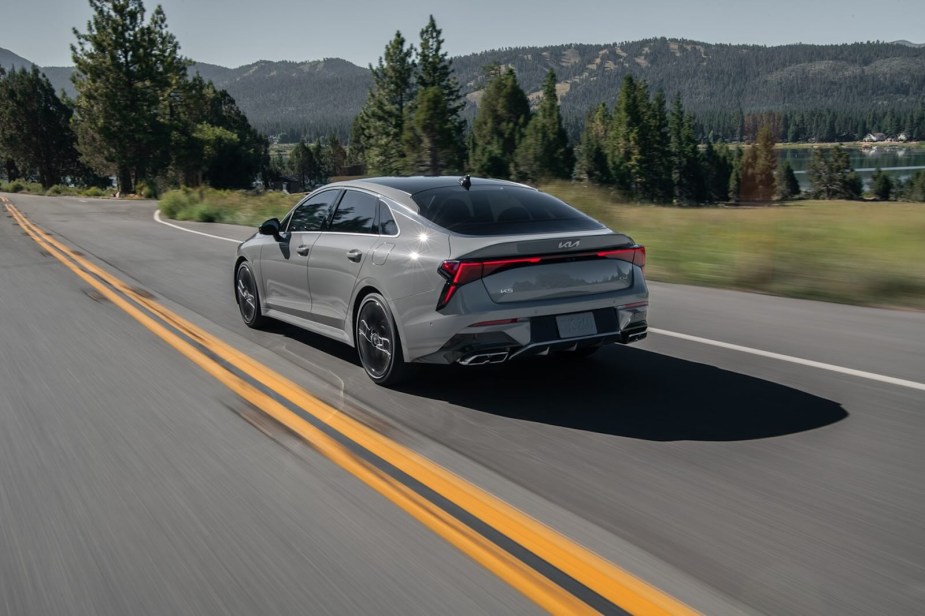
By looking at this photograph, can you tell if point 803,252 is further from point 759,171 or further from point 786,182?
point 786,182

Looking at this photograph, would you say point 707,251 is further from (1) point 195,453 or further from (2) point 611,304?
(1) point 195,453

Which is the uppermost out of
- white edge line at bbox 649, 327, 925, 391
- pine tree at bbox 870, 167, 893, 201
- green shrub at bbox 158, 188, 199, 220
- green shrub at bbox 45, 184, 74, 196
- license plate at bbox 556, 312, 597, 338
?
license plate at bbox 556, 312, 597, 338

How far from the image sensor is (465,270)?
18.0ft

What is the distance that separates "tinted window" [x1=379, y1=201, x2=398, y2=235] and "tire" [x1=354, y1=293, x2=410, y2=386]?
47 cm

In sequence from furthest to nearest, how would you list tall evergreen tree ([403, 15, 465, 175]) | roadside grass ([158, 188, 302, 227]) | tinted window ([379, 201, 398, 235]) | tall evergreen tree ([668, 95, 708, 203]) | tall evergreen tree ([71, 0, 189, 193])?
1. tall evergreen tree ([668, 95, 708, 203])
2. tall evergreen tree ([403, 15, 465, 175])
3. tall evergreen tree ([71, 0, 189, 193])
4. roadside grass ([158, 188, 302, 227])
5. tinted window ([379, 201, 398, 235])

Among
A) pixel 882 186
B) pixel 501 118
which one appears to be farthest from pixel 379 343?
pixel 882 186

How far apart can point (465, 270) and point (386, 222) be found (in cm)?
112

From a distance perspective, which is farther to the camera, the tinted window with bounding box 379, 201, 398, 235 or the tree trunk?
the tree trunk

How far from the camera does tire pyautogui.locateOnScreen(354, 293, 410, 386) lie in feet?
19.7

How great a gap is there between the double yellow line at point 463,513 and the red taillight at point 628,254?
2.02 m

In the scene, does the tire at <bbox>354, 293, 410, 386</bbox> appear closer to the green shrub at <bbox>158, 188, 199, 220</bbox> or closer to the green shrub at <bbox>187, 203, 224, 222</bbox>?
the green shrub at <bbox>187, 203, 224, 222</bbox>

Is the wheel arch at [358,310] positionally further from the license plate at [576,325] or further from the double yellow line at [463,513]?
the license plate at [576,325]

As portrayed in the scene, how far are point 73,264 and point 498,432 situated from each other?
12.1 meters

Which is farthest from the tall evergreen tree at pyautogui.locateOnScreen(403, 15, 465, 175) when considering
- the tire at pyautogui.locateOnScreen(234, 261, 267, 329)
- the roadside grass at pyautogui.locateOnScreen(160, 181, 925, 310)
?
the tire at pyautogui.locateOnScreen(234, 261, 267, 329)
